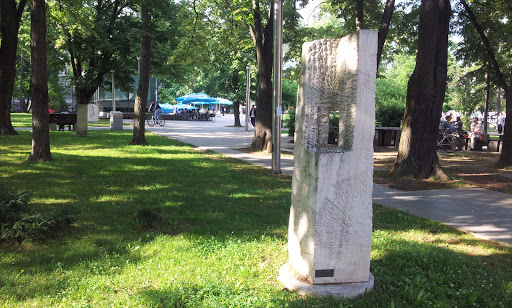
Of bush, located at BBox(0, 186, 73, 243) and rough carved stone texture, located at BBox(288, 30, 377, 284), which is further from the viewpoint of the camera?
bush, located at BBox(0, 186, 73, 243)

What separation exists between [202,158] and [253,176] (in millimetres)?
3509

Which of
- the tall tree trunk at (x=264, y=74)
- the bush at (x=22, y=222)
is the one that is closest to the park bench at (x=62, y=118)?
the tall tree trunk at (x=264, y=74)

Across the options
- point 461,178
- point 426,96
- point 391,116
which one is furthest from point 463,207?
point 391,116

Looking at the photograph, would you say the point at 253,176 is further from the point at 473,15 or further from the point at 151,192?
the point at 473,15

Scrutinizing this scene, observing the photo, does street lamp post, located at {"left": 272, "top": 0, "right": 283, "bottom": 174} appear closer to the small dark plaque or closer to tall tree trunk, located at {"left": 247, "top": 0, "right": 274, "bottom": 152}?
tall tree trunk, located at {"left": 247, "top": 0, "right": 274, "bottom": 152}

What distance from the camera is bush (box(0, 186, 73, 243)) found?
485 cm

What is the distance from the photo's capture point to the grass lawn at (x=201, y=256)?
371 cm

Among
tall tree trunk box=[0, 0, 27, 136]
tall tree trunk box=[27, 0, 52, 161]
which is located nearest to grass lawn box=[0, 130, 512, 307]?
tall tree trunk box=[27, 0, 52, 161]

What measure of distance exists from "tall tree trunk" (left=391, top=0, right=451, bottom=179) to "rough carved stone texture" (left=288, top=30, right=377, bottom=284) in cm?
742

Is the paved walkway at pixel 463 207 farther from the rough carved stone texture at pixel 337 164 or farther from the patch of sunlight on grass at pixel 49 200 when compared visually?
the patch of sunlight on grass at pixel 49 200

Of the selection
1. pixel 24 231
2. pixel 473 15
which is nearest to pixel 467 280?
pixel 24 231

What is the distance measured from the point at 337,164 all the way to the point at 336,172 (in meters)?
0.07

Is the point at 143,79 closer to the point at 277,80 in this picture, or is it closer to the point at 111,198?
the point at 277,80

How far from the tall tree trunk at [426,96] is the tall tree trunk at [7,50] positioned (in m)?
15.0
